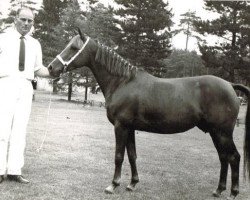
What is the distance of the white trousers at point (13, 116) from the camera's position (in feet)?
19.2

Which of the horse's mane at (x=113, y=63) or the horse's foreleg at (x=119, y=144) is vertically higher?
the horse's mane at (x=113, y=63)

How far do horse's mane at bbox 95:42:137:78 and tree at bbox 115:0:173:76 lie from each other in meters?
28.4

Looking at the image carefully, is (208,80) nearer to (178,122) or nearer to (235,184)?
(178,122)

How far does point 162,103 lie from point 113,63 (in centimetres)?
107

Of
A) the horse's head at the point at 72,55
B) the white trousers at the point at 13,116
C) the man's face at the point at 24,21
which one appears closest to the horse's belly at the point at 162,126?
the horse's head at the point at 72,55

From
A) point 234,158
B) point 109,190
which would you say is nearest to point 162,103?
point 234,158

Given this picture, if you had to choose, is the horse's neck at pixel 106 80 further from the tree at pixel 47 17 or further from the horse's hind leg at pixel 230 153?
the tree at pixel 47 17

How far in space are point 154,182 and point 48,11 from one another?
4649cm

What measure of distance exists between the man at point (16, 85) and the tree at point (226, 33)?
23.3m

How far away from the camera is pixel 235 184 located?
5.73 metres

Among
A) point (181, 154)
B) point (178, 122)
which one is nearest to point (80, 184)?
point (178, 122)

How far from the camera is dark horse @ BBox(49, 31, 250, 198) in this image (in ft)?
18.4

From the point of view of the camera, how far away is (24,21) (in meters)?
5.93

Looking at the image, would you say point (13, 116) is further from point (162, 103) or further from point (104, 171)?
point (162, 103)
